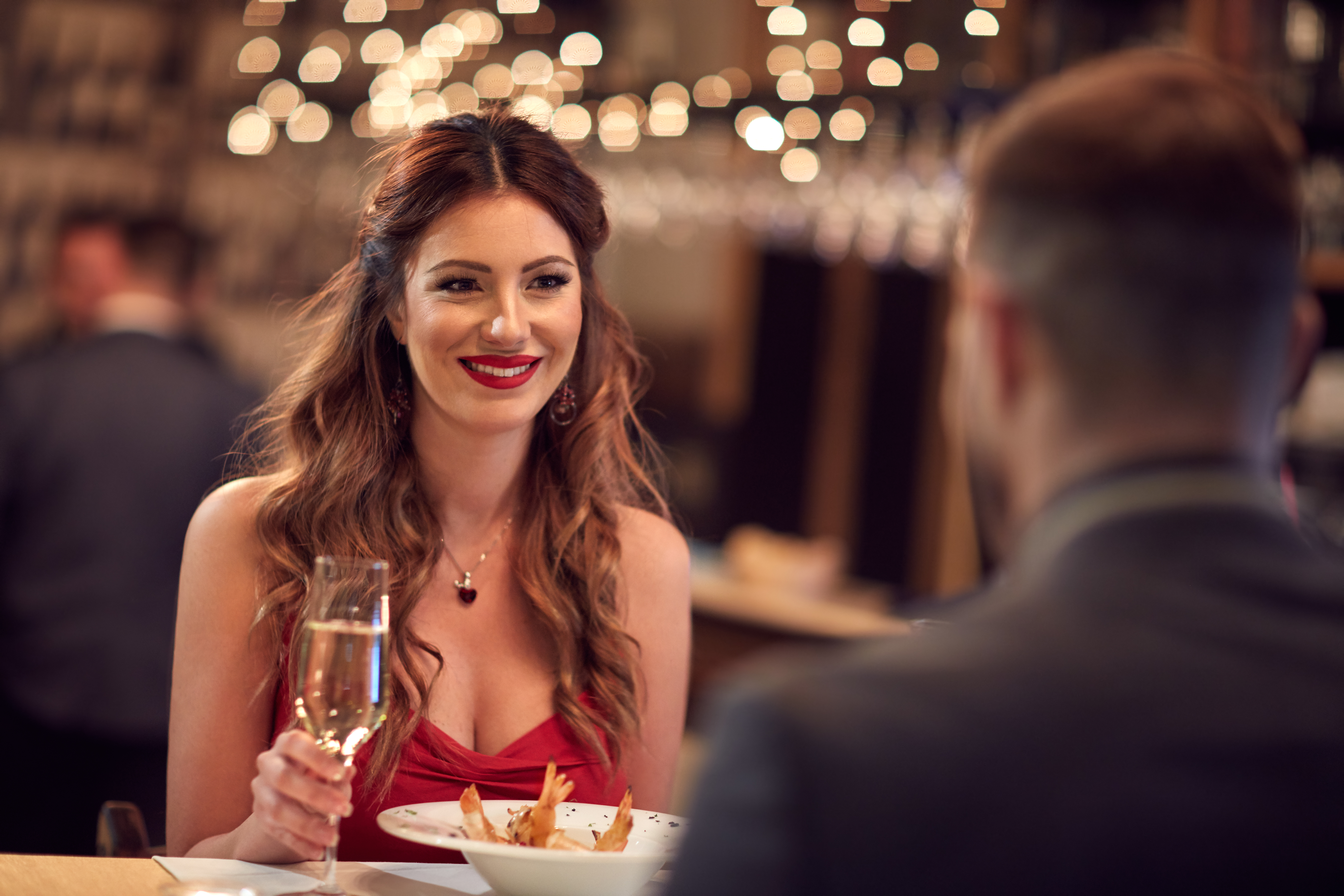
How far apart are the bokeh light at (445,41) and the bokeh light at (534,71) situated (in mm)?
385

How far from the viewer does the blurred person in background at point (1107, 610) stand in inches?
27.2

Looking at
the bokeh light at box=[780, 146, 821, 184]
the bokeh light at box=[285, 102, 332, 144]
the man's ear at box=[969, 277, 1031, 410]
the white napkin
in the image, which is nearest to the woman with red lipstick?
the white napkin

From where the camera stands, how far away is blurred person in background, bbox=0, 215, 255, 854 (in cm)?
356

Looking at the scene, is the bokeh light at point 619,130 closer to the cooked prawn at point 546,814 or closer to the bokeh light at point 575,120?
the bokeh light at point 575,120

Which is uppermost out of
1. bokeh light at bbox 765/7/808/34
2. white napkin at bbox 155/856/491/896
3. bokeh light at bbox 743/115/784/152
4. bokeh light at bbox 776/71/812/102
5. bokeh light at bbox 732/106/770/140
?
bokeh light at bbox 765/7/808/34

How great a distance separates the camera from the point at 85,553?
11.9 feet

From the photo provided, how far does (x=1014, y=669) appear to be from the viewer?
713 mm

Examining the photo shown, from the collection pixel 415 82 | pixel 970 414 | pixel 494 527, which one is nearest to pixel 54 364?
pixel 415 82

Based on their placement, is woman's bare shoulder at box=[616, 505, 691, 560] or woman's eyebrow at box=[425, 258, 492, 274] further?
woman's bare shoulder at box=[616, 505, 691, 560]

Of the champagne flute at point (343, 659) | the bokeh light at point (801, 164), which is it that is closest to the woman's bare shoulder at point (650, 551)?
the champagne flute at point (343, 659)

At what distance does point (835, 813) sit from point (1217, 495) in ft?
0.95

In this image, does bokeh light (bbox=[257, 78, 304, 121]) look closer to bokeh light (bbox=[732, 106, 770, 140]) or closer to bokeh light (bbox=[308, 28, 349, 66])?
bokeh light (bbox=[308, 28, 349, 66])

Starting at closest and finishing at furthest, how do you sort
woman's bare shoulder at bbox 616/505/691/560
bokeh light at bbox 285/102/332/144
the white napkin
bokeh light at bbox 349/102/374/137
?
the white napkin, woman's bare shoulder at bbox 616/505/691/560, bokeh light at bbox 349/102/374/137, bokeh light at bbox 285/102/332/144

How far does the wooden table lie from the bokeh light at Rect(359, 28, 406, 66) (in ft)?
12.2
